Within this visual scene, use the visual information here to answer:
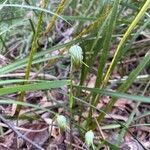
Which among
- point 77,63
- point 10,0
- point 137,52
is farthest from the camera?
point 137,52

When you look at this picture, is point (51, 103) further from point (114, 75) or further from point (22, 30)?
point (22, 30)

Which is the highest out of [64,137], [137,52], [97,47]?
[97,47]

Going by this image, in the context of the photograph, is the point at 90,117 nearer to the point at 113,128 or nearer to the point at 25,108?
the point at 113,128

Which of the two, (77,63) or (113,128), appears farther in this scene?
(113,128)

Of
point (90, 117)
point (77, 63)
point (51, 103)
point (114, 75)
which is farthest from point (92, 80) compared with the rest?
point (77, 63)

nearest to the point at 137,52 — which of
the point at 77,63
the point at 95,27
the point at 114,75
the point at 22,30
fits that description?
the point at 114,75

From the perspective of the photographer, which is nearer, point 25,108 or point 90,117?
point 90,117

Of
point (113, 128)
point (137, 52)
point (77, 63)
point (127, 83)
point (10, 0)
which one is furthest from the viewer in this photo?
point (137, 52)

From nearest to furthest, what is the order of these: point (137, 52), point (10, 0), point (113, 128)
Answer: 1. point (113, 128)
2. point (10, 0)
3. point (137, 52)

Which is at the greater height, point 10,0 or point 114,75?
point 10,0
